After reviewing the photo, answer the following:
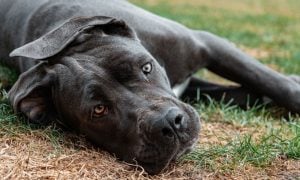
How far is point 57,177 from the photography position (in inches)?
151

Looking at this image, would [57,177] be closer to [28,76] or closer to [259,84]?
[28,76]

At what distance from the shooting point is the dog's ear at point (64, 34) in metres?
4.47

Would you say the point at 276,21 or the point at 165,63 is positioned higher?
the point at 165,63

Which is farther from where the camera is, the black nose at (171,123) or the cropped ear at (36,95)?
the cropped ear at (36,95)

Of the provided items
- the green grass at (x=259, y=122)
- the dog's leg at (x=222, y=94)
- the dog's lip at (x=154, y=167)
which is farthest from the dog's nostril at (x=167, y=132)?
the dog's leg at (x=222, y=94)

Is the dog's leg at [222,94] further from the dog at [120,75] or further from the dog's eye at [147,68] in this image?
the dog's eye at [147,68]

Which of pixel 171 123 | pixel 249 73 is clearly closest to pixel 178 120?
pixel 171 123

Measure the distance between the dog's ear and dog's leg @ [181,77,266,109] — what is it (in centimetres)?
159

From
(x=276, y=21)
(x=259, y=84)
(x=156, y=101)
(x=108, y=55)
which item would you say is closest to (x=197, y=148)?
(x=156, y=101)

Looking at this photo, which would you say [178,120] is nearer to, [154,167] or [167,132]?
[167,132]

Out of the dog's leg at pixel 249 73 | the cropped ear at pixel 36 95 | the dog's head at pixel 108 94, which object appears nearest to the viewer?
the dog's head at pixel 108 94

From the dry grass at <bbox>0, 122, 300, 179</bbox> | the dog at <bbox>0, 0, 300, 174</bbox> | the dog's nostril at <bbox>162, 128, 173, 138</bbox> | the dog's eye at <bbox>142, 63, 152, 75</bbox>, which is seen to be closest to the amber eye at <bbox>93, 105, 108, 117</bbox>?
the dog at <bbox>0, 0, 300, 174</bbox>

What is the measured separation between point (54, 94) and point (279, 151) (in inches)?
64.2

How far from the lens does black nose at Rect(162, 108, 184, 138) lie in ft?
12.8
